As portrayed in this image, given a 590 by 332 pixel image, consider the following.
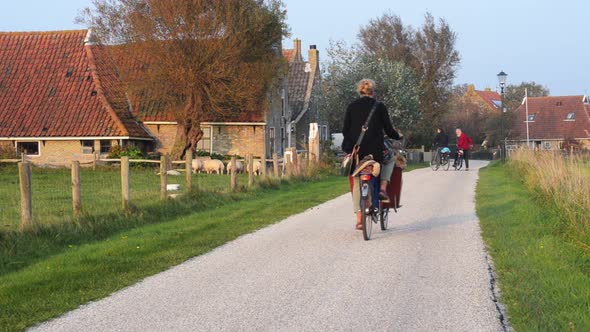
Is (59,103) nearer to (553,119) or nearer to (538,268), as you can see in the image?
Result: (538,268)

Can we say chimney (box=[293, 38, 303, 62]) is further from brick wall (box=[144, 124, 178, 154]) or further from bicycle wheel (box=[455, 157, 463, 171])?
bicycle wheel (box=[455, 157, 463, 171])

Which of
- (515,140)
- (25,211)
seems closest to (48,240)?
(25,211)

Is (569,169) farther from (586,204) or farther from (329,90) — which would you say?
(329,90)

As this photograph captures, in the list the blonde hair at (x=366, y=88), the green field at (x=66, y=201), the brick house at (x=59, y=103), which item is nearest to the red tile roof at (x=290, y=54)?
the brick house at (x=59, y=103)

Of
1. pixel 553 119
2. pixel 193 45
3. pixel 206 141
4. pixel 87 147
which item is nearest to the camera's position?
pixel 193 45

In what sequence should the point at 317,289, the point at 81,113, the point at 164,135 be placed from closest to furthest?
the point at 317,289, the point at 81,113, the point at 164,135

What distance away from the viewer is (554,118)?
80.9m

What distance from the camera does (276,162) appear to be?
976 inches

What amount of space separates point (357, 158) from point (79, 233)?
451 centimetres

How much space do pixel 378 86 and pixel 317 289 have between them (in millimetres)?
46875

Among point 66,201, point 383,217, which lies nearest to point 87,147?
point 66,201

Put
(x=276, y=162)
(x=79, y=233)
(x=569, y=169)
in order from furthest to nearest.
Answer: (x=276, y=162) < (x=569, y=169) < (x=79, y=233)

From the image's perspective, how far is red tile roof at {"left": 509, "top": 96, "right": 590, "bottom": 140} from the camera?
78.5 meters

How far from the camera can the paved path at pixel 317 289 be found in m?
6.17
